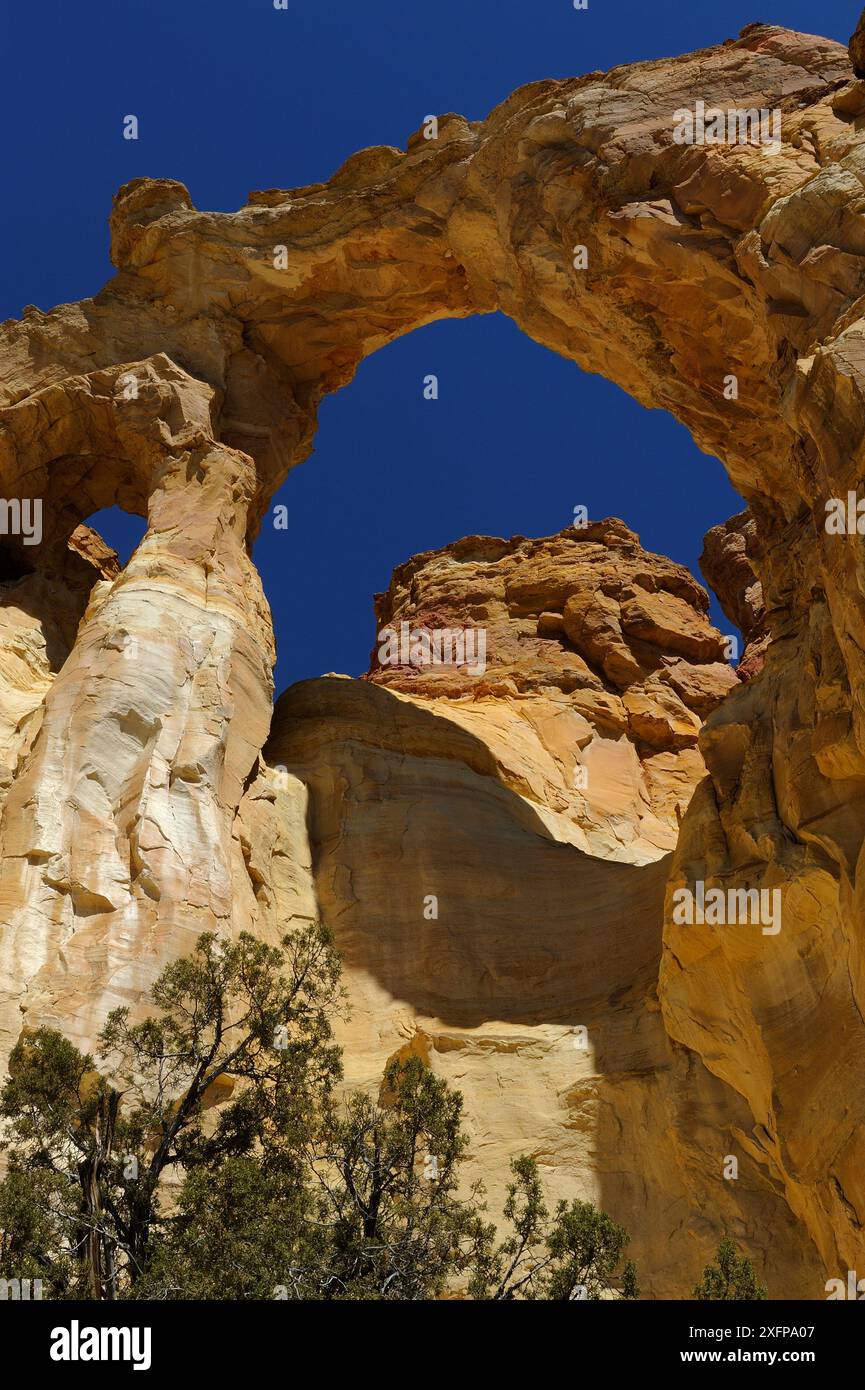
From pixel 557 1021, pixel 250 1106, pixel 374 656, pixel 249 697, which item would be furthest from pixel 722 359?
pixel 374 656

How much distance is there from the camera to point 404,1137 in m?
13.9

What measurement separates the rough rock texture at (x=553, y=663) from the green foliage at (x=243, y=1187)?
2837mm

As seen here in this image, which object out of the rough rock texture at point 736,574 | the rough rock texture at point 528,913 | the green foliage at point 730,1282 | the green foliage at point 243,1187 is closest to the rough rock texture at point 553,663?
the rough rock texture at point 528,913

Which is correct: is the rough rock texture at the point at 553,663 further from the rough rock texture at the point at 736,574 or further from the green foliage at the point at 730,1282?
the rough rock texture at the point at 736,574

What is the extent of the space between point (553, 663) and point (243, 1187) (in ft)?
74.7

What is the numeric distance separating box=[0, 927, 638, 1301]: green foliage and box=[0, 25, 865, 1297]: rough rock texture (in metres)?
2.84

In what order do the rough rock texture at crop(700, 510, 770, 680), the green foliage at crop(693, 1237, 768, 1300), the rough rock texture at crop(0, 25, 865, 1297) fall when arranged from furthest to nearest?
the rough rock texture at crop(700, 510, 770, 680)
the rough rock texture at crop(0, 25, 865, 1297)
the green foliage at crop(693, 1237, 768, 1300)

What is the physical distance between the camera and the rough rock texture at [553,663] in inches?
674

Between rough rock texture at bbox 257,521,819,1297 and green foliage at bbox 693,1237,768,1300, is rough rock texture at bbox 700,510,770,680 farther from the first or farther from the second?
green foliage at bbox 693,1237,768,1300

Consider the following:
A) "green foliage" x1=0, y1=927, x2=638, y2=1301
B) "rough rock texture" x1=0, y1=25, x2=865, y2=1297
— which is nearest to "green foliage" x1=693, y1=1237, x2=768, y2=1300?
"green foliage" x1=0, y1=927, x2=638, y2=1301

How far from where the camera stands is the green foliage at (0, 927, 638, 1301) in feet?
38.5

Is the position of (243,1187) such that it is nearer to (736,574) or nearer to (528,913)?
(528,913)
